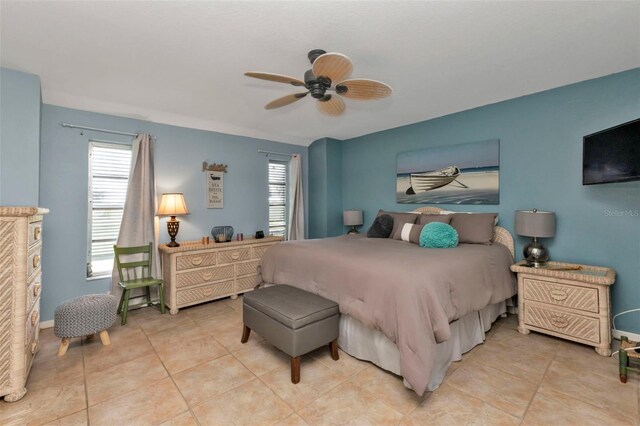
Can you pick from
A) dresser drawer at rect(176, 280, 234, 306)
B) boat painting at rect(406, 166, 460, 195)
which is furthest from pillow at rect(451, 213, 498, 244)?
dresser drawer at rect(176, 280, 234, 306)

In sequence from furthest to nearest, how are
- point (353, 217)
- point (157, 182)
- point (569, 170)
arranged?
1. point (353, 217)
2. point (157, 182)
3. point (569, 170)

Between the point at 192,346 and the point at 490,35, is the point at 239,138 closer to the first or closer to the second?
the point at 192,346

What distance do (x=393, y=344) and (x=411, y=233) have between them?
64.6 inches

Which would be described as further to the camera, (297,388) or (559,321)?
(559,321)

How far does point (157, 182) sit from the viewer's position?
3.79m

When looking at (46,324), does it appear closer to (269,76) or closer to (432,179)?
(269,76)

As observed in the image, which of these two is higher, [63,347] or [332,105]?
[332,105]

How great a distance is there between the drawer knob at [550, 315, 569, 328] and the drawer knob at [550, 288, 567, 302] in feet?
0.49

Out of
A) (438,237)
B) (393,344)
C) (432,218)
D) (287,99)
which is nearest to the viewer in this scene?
(393,344)

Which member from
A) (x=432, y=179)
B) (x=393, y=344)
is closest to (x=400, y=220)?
(x=432, y=179)

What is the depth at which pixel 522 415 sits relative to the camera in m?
1.72

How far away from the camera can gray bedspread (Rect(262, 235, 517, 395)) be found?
1869 millimetres

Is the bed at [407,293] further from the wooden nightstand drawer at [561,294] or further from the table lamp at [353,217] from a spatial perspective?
the table lamp at [353,217]

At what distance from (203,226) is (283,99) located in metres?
2.47
